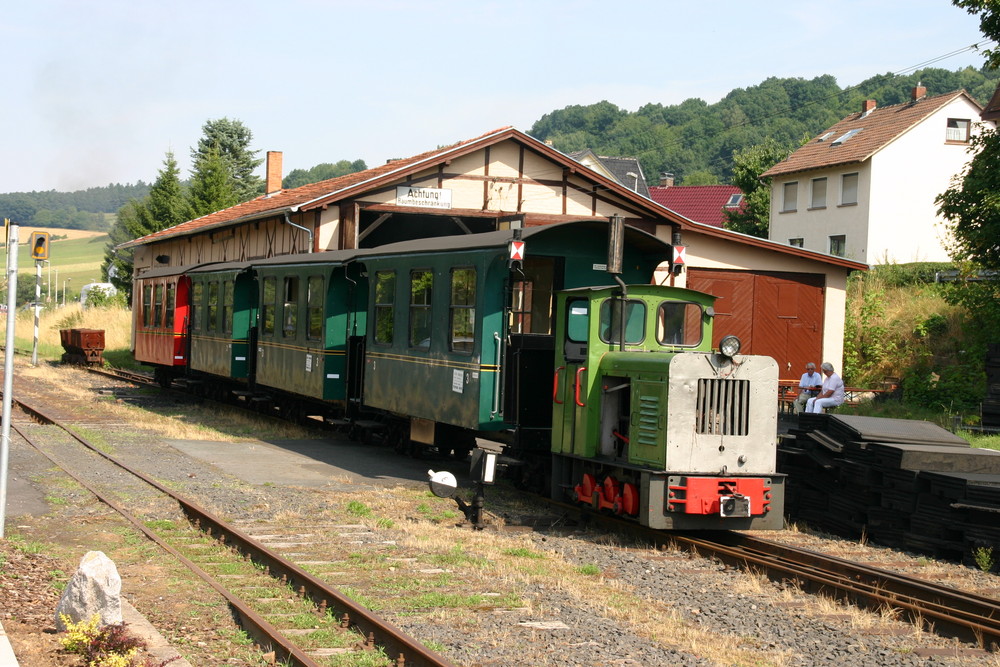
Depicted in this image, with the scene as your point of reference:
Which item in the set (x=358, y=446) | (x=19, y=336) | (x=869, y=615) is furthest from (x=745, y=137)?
(x=869, y=615)

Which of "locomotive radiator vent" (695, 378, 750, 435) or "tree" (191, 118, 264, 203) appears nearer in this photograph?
"locomotive radiator vent" (695, 378, 750, 435)

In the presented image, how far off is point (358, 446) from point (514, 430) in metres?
5.70

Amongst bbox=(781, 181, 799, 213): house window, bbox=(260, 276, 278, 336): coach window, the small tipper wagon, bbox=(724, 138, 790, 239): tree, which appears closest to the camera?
bbox=(260, 276, 278, 336): coach window

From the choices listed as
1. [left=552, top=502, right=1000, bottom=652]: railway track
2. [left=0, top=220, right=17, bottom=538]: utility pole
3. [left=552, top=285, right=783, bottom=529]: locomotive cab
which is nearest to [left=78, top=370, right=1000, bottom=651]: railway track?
[left=552, top=502, right=1000, bottom=652]: railway track

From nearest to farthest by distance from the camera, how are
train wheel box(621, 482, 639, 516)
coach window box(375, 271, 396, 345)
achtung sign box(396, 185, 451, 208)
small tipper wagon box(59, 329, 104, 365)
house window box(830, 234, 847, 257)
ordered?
Answer: train wheel box(621, 482, 639, 516) → coach window box(375, 271, 396, 345) → achtung sign box(396, 185, 451, 208) → small tipper wagon box(59, 329, 104, 365) → house window box(830, 234, 847, 257)

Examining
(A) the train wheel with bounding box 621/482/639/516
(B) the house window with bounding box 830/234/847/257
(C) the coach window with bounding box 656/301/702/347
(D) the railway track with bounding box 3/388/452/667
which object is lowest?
(D) the railway track with bounding box 3/388/452/667

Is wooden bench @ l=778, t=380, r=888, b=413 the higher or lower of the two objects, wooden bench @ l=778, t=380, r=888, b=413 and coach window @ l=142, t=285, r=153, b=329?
the lower

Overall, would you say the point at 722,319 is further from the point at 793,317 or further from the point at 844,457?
the point at 844,457

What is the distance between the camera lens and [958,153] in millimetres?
43469

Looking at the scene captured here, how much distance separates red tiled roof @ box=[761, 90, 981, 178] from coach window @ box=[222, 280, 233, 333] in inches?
1080

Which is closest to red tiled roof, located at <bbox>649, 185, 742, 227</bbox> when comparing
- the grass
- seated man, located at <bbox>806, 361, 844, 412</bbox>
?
seated man, located at <bbox>806, 361, 844, 412</bbox>

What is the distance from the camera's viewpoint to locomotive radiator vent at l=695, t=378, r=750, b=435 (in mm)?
9672

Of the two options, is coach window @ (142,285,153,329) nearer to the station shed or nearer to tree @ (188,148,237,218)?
the station shed

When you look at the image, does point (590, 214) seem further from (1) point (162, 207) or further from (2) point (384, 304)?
(1) point (162, 207)
